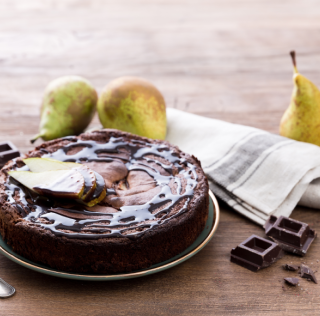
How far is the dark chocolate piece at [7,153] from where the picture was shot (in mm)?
2303

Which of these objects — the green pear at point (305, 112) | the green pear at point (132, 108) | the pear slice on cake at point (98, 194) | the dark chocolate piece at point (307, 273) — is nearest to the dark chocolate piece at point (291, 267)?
the dark chocolate piece at point (307, 273)

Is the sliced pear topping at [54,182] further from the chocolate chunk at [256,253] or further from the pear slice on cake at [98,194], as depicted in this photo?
the chocolate chunk at [256,253]

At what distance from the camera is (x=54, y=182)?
1.79 m

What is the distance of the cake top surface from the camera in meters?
1.66

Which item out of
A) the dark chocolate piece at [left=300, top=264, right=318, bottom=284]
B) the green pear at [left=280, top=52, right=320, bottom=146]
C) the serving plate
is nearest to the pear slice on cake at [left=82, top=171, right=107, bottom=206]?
the serving plate

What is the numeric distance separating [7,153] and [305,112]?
1542 mm

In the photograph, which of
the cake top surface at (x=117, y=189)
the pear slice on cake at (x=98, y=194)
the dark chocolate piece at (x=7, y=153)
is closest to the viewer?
the cake top surface at (x=117, y=189)

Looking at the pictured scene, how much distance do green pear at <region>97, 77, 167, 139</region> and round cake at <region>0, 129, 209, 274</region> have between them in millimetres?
491

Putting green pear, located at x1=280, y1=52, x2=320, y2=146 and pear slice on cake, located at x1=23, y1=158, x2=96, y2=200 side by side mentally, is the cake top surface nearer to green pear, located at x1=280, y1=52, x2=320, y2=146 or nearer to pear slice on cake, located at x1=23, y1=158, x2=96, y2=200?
Result: pear slice on cake, located at x1=23, y1=158, x2=96, y2=200

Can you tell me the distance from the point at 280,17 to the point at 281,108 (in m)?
2.48

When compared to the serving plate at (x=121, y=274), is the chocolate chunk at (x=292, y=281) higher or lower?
lower

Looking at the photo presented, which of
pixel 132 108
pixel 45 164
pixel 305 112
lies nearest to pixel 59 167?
pixel 45 164

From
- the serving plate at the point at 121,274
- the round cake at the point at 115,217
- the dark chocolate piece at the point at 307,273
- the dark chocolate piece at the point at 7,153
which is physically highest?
the dark chocolate piece at the point at 7,153

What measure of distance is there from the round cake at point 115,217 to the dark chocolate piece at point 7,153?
0.92ft
